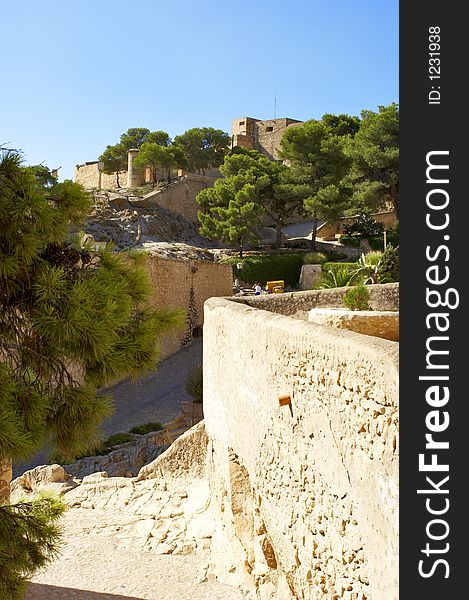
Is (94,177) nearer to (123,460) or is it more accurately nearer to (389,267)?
(123,460)

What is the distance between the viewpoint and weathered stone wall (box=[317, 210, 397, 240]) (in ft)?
114

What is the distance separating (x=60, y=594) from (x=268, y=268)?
22.8 metres

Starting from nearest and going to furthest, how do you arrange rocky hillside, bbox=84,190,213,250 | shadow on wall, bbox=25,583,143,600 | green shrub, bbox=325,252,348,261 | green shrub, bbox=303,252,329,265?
shadow on wall, bbox=25,583,143,600 → green shrub, bbox=303,252,329,265 → green shrub, bbox=325,252,348,261 → rocky hillside, bbox=84,190,213,250

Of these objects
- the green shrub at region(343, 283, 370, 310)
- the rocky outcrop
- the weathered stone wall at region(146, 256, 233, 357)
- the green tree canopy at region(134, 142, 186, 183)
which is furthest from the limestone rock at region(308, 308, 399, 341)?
the green tree canopy at region(134, 142, 186, 183)

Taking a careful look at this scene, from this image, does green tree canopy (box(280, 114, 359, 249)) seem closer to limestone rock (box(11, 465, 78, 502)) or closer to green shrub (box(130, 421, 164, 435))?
green shrub (box(130, 421, 164, 435))

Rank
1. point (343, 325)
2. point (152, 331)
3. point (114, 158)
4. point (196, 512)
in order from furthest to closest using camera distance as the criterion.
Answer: point (114, 158) < point (196, 512) < point (343, 325) < point (152, 331)

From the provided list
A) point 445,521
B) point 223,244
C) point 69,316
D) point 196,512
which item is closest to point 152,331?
point 69,316

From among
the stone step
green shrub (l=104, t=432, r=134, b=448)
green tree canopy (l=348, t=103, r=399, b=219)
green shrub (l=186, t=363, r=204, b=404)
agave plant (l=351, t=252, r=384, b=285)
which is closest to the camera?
agave plant (l=351, t=252, r=384, b=285)

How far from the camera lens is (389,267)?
13.8m

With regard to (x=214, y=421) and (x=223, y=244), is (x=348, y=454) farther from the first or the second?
(x=223, y=244)

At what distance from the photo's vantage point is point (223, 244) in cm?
3684

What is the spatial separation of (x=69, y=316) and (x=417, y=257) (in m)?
1.92

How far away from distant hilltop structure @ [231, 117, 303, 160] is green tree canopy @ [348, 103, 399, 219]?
2041 centimetres

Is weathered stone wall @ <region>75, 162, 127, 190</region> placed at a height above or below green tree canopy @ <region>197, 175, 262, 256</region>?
above
